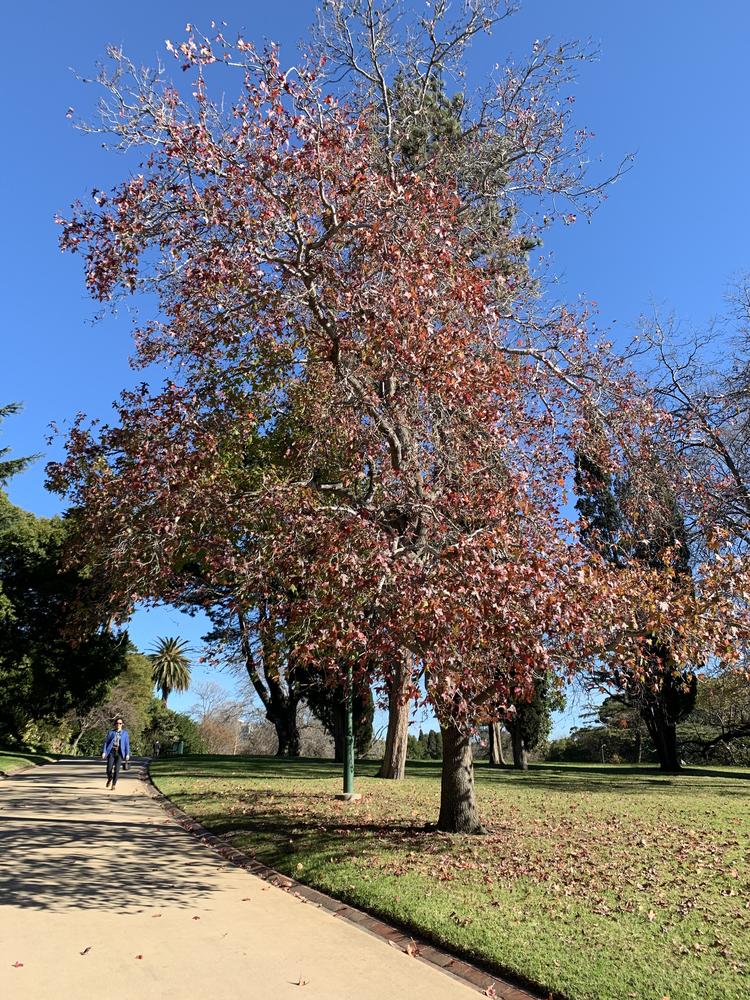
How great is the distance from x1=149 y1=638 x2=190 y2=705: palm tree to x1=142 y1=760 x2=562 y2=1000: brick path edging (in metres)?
54.0

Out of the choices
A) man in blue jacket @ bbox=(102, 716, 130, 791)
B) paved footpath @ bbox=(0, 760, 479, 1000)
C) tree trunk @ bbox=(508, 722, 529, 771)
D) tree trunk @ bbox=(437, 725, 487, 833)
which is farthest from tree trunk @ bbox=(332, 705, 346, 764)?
paved footpath @ bbox=(0, 760, 479, 1000)

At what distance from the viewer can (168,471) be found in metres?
9.83

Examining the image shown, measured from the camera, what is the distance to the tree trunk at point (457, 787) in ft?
34.0

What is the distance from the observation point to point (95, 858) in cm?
930

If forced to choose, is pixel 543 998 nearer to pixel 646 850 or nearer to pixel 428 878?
pixel 428 878

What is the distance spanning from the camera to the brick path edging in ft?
17.1

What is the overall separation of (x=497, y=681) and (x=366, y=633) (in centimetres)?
155

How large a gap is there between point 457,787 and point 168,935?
533cm

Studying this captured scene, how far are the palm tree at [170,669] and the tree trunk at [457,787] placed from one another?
179ft

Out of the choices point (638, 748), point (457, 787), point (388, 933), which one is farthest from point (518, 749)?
point (388, 933)

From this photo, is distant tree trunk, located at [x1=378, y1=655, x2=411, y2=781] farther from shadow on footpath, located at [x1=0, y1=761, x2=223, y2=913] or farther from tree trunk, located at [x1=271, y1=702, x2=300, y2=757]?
tree trunk, located at [x1=271, y1=702, x2=300, y2=757]

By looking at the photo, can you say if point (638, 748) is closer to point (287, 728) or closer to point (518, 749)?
point (518, 749)

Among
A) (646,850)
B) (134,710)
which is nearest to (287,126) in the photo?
(646,850)

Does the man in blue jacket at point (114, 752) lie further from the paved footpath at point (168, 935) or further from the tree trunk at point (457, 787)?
the tree trunk at point (457, 787)
